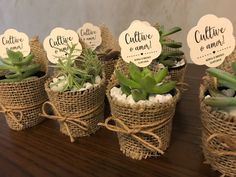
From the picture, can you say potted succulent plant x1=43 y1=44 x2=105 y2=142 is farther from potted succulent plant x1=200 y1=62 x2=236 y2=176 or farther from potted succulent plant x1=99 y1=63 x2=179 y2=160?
potted succulent plant x1=200 y1=62 x2=236 y2=176

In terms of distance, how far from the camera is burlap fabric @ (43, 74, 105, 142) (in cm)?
66

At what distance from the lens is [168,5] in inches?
51.4

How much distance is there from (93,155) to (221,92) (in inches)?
10.4

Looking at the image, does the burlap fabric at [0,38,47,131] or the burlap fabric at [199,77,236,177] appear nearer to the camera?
the burlap fabric at [199,77,236,177]

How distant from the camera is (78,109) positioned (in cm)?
67

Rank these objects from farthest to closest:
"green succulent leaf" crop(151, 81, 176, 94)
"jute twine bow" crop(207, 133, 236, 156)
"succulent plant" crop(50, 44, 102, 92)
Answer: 1. "succulent plant" crop(50, 44, 102, 92)
2. "green succulent leaf" crop(151, 81, 176, 94)
3. "jute twine bow" crop(207, 133, 236, 156)

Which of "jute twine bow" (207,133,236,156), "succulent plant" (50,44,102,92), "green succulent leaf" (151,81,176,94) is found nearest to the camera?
"jute twine bow" (207,133,236,156)

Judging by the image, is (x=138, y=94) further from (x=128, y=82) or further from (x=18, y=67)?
(x=18, y=67)

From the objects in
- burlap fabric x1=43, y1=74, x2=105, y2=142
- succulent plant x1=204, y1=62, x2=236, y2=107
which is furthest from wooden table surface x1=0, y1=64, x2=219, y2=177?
succulent plant x1=204, y1=62, x2=236, y2=107

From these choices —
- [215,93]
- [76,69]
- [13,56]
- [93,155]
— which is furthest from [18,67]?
[215,93]

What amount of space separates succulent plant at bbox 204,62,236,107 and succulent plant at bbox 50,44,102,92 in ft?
0.89

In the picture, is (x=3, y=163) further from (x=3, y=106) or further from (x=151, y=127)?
(x=151, y=127)

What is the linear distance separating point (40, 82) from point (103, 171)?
0.29 metres

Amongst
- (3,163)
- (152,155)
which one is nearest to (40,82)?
(3,163)
